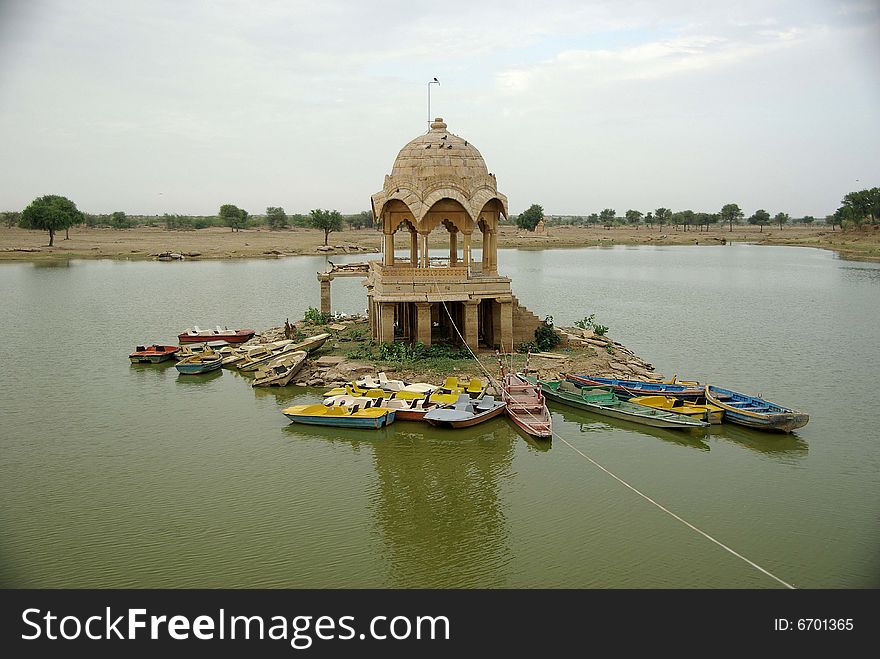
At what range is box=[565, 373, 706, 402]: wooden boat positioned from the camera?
21391mm

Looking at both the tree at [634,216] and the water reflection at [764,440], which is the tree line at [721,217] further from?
the water reflection at [764,440]

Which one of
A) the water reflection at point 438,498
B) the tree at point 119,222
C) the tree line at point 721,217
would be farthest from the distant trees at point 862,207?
the tree at point 119,222

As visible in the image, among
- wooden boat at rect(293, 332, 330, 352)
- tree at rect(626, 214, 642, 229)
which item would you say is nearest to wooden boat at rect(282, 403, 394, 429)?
wooden boat at rect(293, 332, 330, 352)

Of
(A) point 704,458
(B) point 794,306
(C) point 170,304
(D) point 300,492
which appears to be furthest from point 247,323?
(B) point 794,306

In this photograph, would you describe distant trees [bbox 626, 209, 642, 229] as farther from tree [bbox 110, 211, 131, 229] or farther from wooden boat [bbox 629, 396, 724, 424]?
wooden boat [bbox 629, 396, 724, 424]

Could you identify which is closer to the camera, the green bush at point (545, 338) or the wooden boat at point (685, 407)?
the wooden boat at point (685, 407)

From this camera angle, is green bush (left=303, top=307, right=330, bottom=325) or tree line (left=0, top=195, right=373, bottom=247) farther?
tree line (left=0, top=195, right=373, bottom=247)

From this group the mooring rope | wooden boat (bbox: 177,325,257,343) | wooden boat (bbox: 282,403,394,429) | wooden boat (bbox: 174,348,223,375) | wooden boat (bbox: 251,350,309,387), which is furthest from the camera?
wooden boat (bbox: 177,325,257,343)

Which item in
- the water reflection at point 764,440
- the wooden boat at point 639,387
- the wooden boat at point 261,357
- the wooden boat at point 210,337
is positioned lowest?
the water reflection at point 764,440

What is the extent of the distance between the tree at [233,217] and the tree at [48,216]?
3259 centimetres

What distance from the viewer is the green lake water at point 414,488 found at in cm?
1253

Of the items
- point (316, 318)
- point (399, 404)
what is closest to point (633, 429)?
point (399, 404)

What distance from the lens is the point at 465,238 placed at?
2641 centimetres

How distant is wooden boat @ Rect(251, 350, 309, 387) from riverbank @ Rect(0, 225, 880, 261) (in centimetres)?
6081
